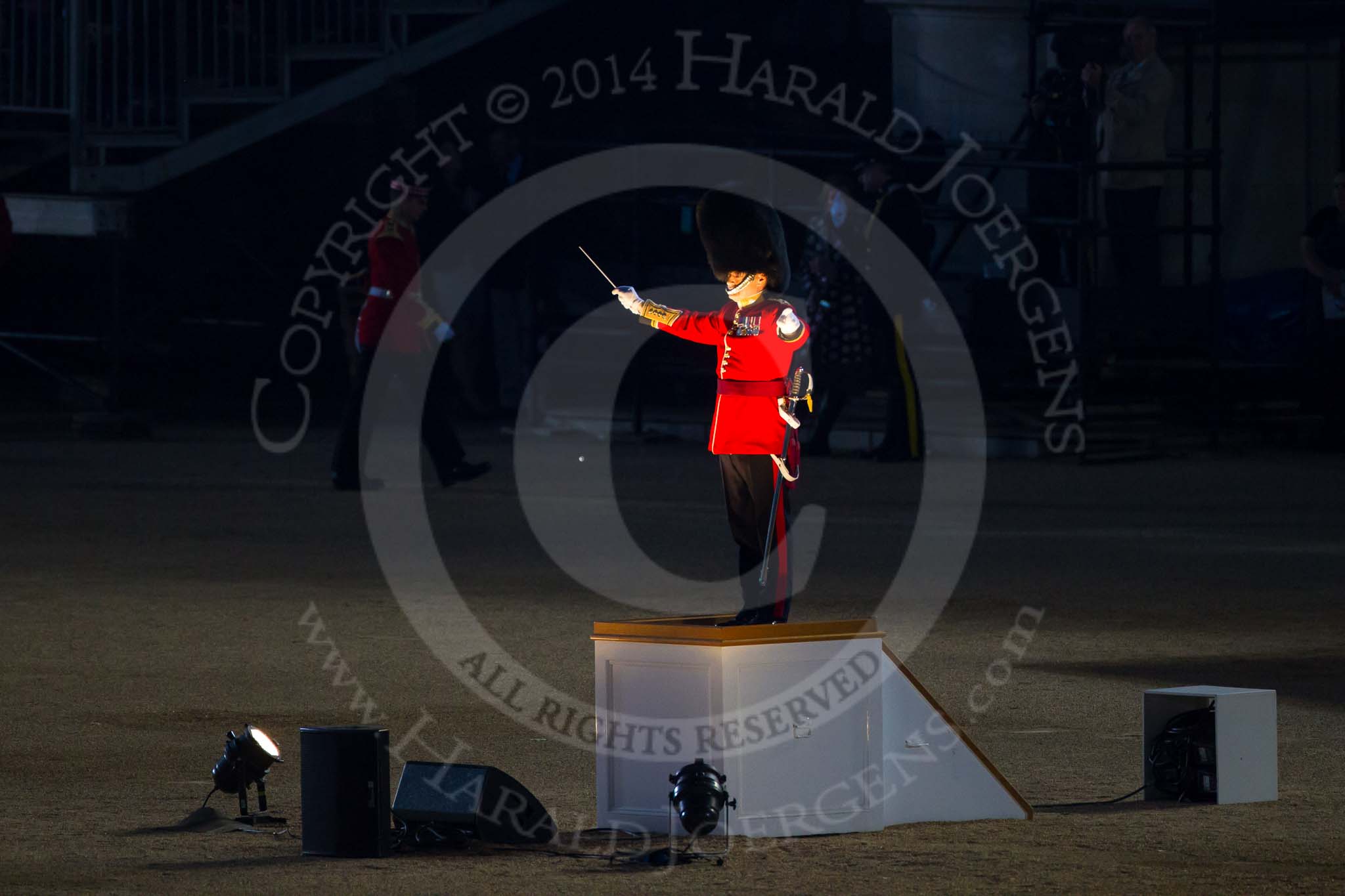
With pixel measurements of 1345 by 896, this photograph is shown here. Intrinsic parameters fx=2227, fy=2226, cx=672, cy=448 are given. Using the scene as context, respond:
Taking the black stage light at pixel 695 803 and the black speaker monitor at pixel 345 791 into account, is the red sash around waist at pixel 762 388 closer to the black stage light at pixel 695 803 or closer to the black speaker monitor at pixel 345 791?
the black stage light at pixel 695 803

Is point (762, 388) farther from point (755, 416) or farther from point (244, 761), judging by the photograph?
point (244, 761)

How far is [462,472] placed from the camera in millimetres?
15812

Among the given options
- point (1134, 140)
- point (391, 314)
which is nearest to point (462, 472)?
point (391, 314)

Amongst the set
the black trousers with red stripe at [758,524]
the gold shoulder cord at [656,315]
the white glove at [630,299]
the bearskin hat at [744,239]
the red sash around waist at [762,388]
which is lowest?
the black trousers with red stripe at [758,524]

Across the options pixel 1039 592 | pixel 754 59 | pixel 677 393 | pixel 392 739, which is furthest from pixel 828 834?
pixel 754 59

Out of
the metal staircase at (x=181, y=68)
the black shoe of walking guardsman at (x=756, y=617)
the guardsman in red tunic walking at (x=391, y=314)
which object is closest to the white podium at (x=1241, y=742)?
the black shoe of walking guardsman at (x=756, y=617)

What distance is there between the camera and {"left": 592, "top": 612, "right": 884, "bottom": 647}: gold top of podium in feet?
20.3

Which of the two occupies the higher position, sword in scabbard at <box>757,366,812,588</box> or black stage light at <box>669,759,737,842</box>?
sword in scabbard at <box>757,366,812,588</box>

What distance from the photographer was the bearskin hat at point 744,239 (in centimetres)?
688

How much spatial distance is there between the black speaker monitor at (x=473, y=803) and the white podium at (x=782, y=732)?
1.08 feet

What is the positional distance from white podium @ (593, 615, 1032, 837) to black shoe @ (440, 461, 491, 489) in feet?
30.1

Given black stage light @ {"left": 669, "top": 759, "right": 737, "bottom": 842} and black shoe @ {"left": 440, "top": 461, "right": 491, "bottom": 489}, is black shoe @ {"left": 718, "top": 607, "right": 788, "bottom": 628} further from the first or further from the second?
black shoe @ {"left": 440, "top": 461, "right": 491, "bottom": 489}

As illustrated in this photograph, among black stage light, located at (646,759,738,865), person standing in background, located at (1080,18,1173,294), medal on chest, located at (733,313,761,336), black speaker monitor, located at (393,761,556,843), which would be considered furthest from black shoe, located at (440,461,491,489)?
black stage light, located at (646,759,738,865)

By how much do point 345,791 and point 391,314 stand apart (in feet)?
29.4
